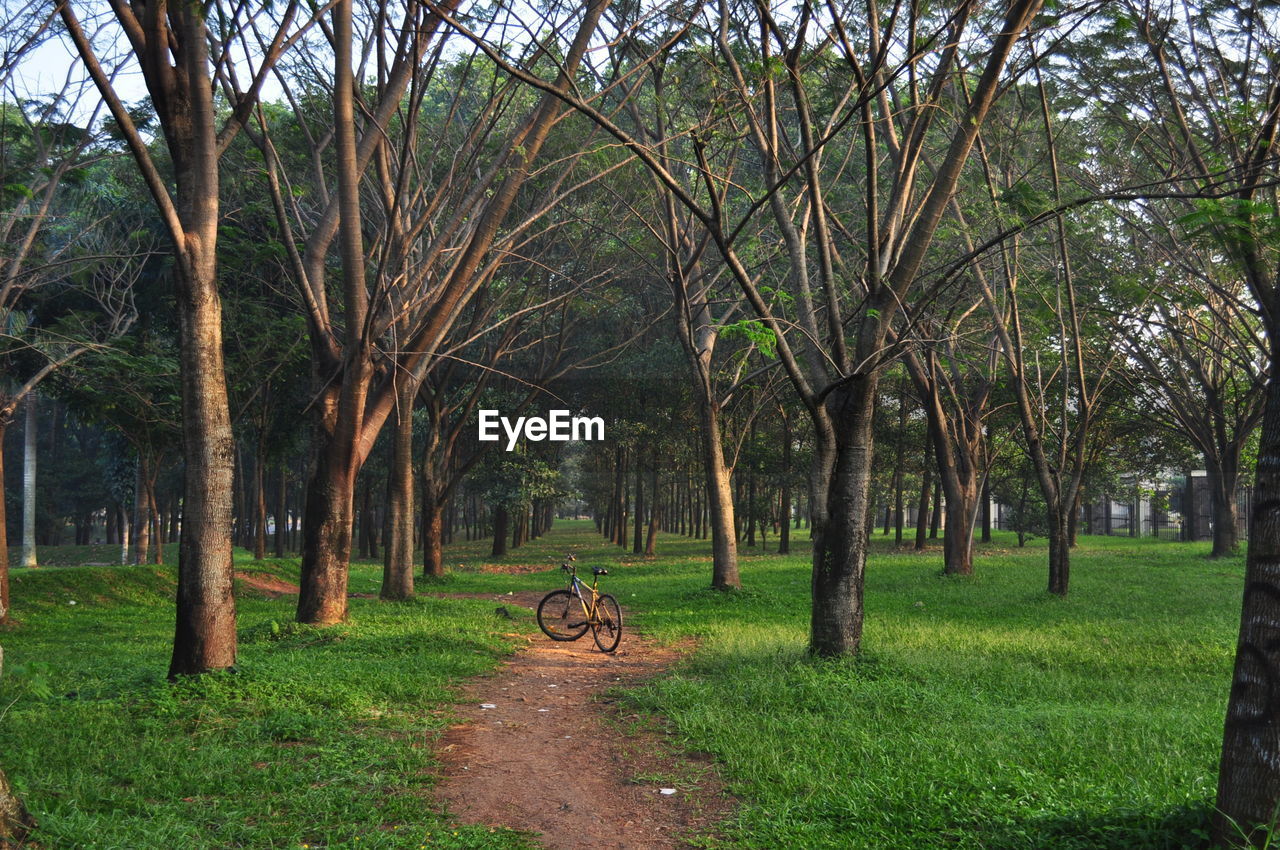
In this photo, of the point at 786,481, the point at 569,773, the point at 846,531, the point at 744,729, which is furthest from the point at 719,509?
the point at 786,481

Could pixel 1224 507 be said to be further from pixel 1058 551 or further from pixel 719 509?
pixel 719 509

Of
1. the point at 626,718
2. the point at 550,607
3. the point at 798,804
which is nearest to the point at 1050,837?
the point at 798,804

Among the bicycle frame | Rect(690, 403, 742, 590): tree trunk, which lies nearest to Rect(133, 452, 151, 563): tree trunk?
Rect(690, 403, 742, 590): tree trunk

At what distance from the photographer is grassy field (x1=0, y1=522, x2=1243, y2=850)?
5.05 metres

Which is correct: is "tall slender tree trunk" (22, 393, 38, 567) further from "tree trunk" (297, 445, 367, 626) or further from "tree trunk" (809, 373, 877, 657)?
"tree trunk" (809, 373, 877, 657)

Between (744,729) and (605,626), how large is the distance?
5.24m

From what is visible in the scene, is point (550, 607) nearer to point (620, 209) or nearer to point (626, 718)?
point (626, 718)

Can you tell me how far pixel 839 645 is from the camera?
999 centimetres

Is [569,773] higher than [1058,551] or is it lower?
lower

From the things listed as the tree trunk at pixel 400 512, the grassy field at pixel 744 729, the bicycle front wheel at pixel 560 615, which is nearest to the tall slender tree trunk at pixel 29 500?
the grassy field at pixel 744 729

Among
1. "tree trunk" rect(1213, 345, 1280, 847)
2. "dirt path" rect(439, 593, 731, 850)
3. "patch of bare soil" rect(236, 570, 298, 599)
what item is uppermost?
"tree trunk" rect(1213, 345, 1280, 847)

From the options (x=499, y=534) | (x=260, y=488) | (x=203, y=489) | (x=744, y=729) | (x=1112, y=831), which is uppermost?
(x=203, y=489)

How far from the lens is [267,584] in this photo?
23062mm

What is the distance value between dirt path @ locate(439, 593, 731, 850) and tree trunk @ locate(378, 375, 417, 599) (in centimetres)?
821
